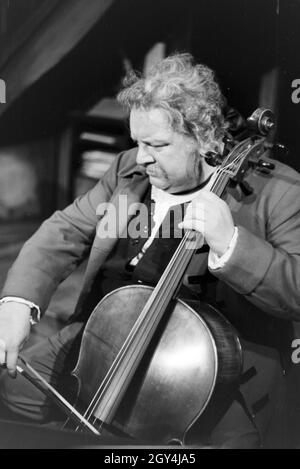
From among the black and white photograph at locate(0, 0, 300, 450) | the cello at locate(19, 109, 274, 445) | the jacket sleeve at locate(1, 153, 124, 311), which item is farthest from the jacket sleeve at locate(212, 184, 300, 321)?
the jacket sleeve at locate(1, 153, 124, 311)

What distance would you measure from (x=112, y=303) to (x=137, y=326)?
0.12 metres

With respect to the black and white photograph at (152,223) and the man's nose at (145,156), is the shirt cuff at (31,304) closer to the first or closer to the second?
the black and white photograph at (152,223)

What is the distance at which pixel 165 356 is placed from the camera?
1.72 metres

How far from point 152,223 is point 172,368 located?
532mm

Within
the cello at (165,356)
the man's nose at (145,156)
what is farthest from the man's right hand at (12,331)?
the man's nose at (145,156)

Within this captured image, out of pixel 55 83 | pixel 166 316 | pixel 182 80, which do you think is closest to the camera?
pixel 166 316

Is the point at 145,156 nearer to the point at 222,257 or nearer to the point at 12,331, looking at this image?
the point at 222,257

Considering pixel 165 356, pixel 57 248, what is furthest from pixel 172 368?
pixel 57 248

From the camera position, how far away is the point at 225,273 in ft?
5.72

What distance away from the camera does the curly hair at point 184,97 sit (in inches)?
77.1

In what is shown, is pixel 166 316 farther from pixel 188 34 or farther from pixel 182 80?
pixel 188 34

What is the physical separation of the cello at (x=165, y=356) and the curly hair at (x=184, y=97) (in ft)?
0.68
